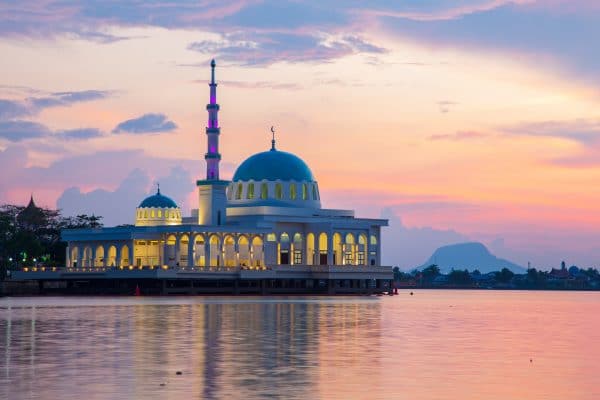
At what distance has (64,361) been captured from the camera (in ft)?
133

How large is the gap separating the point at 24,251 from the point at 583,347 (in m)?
145

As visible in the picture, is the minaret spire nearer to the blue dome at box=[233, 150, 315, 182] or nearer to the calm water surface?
the blue dome at box=[233, 150, 315, 182]

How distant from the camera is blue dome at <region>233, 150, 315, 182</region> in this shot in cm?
18388

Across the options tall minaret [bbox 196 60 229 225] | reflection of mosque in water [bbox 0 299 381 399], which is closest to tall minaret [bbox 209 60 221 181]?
tall minaret [bbox 196 60 229 225]

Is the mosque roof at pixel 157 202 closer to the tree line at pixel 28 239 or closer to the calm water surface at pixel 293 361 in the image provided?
the tree line at pixel 28 239

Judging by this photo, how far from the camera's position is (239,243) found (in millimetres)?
171875

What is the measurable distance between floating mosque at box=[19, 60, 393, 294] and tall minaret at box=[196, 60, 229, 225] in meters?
0.14

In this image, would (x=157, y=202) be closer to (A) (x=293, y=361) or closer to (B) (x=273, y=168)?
(B) (x=273, y=168)

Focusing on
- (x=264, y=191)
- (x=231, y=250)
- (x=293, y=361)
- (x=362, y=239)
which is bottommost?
(x=293, y=361)

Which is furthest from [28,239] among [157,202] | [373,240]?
[373,240]

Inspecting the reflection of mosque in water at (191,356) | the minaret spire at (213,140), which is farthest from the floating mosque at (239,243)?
the reflection of mosque in water at (191,356)

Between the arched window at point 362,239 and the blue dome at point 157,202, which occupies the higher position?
the blue dome at point 157,202

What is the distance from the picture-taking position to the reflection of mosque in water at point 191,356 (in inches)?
1314

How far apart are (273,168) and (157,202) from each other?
64.3ft
